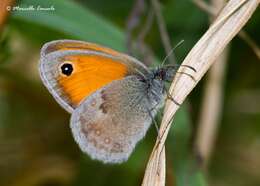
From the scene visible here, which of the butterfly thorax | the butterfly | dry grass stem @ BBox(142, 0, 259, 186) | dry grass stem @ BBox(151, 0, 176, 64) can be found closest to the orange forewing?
the butterfly

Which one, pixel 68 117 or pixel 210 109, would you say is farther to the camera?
pixel 68 117

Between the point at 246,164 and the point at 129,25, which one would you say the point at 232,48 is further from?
the point at 129,25

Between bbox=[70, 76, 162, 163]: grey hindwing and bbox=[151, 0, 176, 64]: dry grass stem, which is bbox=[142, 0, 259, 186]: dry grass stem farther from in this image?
bbox=[151, 0, 176, 64]: dry grass stem

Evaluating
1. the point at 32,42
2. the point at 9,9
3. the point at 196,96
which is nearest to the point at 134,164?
the point at 196,96

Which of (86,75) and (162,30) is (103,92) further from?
(162,30)

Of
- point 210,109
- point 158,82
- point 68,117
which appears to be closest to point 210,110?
point 210,109
